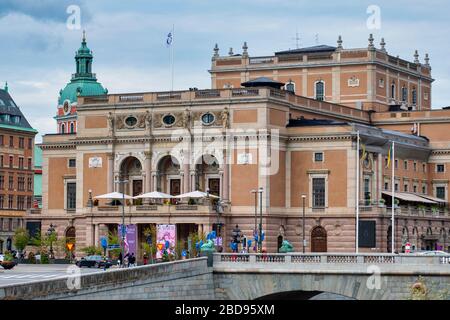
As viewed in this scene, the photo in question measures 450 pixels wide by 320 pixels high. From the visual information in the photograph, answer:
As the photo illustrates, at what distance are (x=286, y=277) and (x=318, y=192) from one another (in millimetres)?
50326

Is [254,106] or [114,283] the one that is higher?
[254,106]

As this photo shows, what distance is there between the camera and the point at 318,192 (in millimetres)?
130625

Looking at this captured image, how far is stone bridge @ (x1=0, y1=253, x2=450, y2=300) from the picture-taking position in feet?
250

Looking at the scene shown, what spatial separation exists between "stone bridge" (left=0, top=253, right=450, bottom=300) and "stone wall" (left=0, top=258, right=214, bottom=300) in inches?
1.8

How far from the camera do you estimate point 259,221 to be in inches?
5037

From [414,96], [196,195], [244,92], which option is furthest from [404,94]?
[196,195]

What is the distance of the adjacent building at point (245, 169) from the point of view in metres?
128

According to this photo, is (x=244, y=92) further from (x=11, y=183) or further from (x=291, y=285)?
(x=11, y=183)

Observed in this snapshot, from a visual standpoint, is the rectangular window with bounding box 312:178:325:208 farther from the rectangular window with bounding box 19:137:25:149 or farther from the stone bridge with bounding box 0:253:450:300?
the rectangular window with bounding box 19:137:25:149

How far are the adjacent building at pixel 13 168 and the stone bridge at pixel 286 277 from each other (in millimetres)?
101256

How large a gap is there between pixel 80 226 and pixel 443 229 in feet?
107

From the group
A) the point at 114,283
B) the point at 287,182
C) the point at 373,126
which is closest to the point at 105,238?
the point at 287,182
